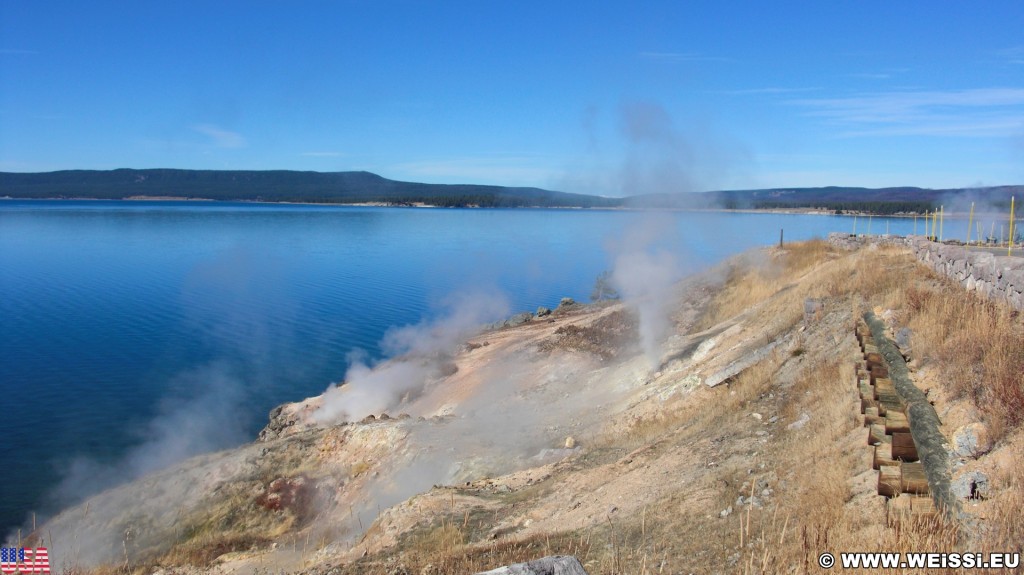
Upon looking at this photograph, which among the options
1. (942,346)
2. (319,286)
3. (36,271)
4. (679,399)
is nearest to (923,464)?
(942,346)

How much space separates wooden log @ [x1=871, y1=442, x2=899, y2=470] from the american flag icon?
503 inches

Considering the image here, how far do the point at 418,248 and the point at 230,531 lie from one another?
6372cm

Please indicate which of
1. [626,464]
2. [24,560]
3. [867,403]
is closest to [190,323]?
[24,560]

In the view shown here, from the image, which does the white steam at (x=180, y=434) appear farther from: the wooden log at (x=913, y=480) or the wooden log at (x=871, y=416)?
the wooden log at (x=913, y=480)

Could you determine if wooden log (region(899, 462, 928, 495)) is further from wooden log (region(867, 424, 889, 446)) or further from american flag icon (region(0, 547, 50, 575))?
american flag icon (region(0, 547, 50, 575))

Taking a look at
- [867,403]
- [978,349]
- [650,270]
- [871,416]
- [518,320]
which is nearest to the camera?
[871,416]

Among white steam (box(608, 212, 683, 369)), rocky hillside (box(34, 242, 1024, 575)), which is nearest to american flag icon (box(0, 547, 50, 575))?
rocky hillside (box(34, 242, 1024, 575))

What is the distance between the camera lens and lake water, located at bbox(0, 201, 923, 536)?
20969mm

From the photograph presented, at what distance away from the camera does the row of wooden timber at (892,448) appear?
548 centimetres

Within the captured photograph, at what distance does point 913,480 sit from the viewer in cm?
573

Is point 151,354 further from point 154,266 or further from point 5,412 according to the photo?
point 154,266

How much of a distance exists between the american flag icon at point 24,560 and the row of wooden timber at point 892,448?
42.0 feet

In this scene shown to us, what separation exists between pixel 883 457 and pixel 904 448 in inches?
8.4

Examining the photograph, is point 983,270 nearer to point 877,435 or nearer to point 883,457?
point 877,435
